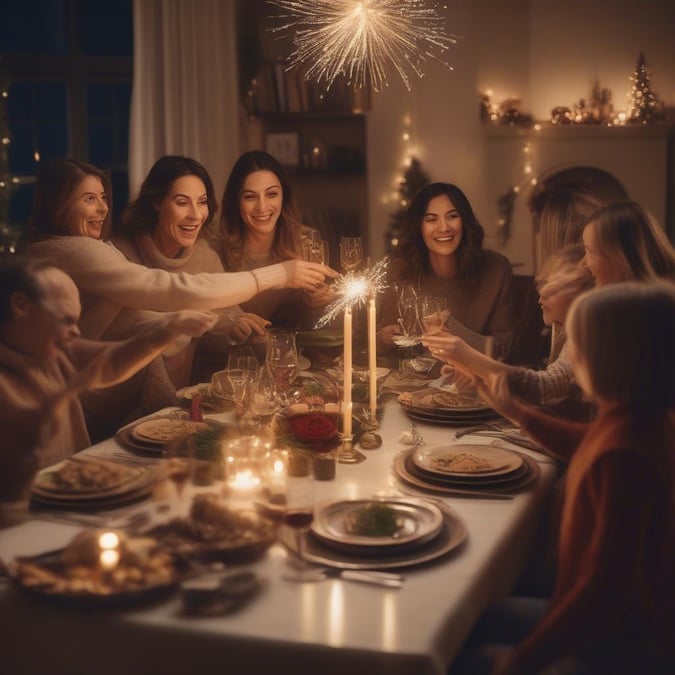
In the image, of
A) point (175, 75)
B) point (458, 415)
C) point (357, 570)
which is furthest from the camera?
point (175, 75)

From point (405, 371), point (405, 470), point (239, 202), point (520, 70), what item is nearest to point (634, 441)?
point (405, 470)

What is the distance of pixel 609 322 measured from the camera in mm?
1406

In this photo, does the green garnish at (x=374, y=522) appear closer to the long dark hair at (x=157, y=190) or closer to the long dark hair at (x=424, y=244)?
the long dark hair at (x=157, y=190)

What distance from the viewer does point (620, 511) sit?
4.44 ft

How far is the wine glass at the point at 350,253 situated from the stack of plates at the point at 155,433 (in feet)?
2.60

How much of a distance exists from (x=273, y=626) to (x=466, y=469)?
716 mm

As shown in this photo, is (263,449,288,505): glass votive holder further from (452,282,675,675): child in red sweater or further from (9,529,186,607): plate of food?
(452,282,675,675): child in red sweater

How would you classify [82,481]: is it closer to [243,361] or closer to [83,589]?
[83,589]

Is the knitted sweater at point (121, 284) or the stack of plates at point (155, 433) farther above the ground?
the knitted sweater at point (121, 284)

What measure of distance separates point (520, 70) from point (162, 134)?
2355mm

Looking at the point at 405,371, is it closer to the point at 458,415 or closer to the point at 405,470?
the point at 458,415

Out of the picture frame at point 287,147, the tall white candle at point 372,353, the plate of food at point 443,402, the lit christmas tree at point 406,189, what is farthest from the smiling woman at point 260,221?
the picture frame at point 287,147

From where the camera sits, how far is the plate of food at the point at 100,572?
4.59 feet

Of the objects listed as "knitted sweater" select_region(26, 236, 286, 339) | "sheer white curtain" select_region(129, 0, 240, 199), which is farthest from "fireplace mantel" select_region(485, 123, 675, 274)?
"knitted sweater" select_region(26, 236, 286, 339)
